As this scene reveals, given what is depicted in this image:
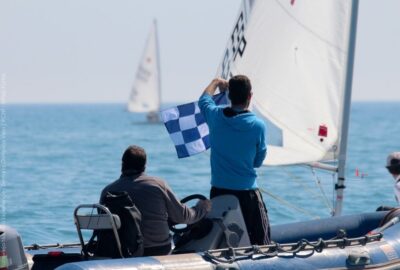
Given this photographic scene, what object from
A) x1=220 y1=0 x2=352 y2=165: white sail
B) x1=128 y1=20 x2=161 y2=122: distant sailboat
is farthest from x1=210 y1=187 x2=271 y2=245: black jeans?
x1=128 y1=20 x2=161 y2=122: distant sailboat

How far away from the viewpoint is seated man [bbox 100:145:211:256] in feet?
23.9

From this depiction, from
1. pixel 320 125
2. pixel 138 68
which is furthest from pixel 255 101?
pixel 138 68

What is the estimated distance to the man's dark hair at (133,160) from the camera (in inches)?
287

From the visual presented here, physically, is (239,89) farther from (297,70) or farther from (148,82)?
(148,82)

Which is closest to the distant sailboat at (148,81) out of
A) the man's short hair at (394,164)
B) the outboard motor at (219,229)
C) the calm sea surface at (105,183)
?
the calm sea surface at (105,183)

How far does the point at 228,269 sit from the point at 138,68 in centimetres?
5160

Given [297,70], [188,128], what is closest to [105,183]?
[297,70]

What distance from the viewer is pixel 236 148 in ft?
24.8

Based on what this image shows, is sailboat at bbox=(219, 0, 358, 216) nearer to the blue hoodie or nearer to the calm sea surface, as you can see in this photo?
the calm sea surface

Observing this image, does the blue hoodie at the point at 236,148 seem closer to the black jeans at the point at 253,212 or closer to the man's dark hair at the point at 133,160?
the black jeans at the point at 253,212

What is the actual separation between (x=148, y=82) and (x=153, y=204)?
52484mm

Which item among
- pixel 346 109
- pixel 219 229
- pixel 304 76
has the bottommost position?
pixel 219 229

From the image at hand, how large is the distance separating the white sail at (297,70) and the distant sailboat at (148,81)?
47052mm

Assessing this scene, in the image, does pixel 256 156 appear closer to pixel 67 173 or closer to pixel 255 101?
pixel 255 101
